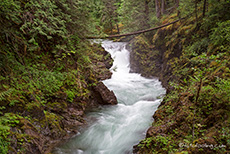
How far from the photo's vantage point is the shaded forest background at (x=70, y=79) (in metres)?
3.39

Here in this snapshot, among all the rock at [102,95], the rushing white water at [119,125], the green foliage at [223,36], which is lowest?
the rushing white water at [119,125]

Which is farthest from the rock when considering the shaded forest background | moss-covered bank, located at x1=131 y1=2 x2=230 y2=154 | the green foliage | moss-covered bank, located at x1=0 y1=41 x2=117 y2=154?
the green foliage


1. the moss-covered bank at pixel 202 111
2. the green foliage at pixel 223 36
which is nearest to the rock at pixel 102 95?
the moss-covered bank at pixel 202 111

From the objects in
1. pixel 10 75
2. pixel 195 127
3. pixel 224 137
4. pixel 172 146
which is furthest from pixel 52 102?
pixel 224 137

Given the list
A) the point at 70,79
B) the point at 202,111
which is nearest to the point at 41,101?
the point at 70,79

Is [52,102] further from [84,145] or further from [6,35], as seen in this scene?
[6,35]

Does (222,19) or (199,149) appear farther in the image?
(222,19)

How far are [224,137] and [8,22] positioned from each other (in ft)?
21.5

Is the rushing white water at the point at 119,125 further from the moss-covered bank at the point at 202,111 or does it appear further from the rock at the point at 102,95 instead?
the moss-covered bank at the point at 202,111

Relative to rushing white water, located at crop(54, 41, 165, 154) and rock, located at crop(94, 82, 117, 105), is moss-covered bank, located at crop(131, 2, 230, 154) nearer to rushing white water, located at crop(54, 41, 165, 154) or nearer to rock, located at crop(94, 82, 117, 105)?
rushing white water, located at crop(54, 41, 165, 154)

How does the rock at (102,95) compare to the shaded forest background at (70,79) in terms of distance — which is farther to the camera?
the rock at (102,95)

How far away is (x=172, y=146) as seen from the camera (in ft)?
10.9

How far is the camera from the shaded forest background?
339 cm

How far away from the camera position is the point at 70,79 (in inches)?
269
